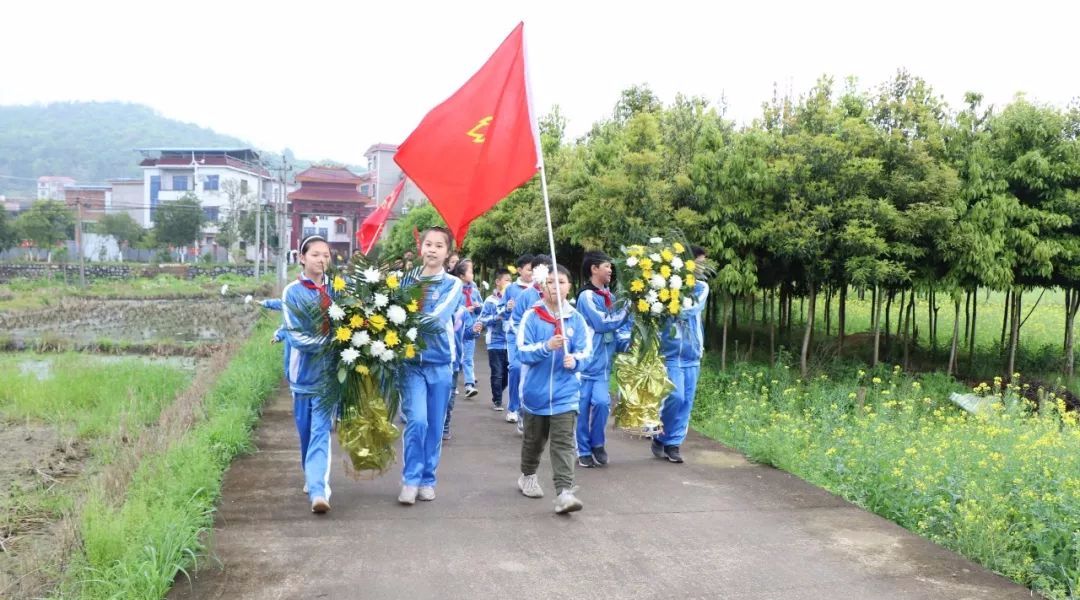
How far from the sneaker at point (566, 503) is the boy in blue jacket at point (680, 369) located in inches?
77.1

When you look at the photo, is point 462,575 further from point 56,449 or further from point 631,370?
point 56,449

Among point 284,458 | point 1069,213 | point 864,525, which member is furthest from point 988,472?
point 1069,213

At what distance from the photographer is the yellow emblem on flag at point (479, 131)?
580cm

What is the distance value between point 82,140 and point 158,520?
15931 cm

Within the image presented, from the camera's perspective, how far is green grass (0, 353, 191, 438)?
35.7 ft

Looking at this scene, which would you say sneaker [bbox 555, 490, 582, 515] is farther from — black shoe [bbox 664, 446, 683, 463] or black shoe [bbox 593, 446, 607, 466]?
black shoe [bbox 664, 446, 683, 463]

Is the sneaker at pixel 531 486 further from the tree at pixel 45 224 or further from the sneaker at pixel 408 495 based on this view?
the tree at pixel 45 224

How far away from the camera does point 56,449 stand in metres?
9.63

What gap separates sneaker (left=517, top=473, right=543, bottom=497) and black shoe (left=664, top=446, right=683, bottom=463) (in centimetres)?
170

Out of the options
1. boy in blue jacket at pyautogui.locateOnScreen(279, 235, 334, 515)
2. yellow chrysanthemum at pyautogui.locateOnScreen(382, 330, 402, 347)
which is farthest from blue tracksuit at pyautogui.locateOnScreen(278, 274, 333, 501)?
yellow chrysanthemum at pyautogui.locateOnScreen(382, 330, 402, 347)

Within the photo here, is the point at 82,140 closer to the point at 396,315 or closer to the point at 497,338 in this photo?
the point at 497,338

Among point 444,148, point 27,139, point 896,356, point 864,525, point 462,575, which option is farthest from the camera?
point 27,139

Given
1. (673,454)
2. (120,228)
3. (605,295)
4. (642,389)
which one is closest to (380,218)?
(605,295)

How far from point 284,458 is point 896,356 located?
11.8 m
